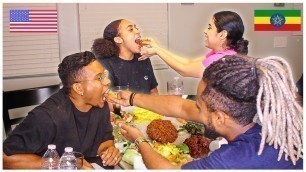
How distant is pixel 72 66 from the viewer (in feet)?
5.24

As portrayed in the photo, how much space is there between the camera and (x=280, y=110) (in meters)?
1.29

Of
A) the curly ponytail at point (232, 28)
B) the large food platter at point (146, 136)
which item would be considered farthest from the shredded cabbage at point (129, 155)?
the curly ponytail at point (232, 28)

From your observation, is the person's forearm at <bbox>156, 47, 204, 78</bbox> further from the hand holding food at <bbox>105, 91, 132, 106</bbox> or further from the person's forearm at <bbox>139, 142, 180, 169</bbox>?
the person's forearm at <bbox>139, 142, 180, 169</bbox>

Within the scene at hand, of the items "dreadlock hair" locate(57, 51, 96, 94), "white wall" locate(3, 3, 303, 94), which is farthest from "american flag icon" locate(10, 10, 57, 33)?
"dreadlock hair" locate(57, 51, 96, 94)

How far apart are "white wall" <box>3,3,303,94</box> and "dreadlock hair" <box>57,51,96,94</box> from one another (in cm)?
3

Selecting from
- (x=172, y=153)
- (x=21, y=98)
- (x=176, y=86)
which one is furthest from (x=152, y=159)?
(x=21, y=98)

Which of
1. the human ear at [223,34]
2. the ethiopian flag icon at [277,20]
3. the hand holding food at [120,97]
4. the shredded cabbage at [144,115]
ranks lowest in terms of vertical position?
the shredded cabbage at [144,115]

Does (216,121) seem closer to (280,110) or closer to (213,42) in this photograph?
(280,110)

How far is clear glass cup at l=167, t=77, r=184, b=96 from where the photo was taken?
65.8 inches

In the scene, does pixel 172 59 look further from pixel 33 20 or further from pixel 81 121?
pixel 33 20

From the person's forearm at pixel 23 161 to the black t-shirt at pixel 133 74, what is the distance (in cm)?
42

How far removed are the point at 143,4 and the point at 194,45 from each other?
265 millimetres

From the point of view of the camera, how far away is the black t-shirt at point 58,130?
5.07ft

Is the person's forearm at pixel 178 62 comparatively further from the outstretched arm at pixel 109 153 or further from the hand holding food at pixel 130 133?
the outstretched arm at pixel 109 153
